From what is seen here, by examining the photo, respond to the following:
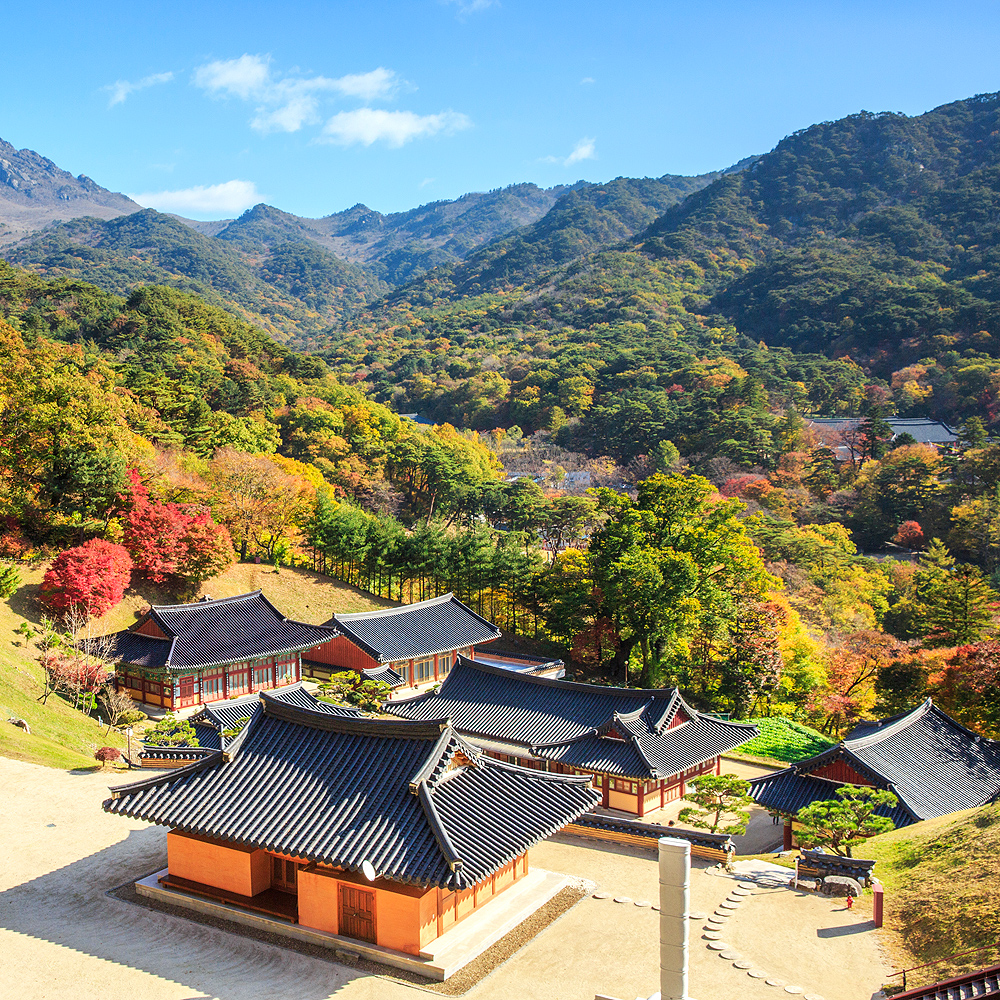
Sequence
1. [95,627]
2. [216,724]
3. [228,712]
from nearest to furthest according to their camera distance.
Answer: [216,724]
[228,712]
[95,627]

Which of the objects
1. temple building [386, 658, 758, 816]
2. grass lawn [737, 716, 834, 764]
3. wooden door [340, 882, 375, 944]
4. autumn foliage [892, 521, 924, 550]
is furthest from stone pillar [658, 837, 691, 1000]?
autumn foliage [892, 521, 924, 550]

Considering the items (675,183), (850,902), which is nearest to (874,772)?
(850,902)

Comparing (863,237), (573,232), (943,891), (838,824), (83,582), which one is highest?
(573,232)

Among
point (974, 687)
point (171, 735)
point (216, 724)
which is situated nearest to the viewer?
point (171, 735)

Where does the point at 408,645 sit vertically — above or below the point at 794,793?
above

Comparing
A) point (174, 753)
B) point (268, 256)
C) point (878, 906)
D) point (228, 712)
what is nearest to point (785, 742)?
point (878, 906)

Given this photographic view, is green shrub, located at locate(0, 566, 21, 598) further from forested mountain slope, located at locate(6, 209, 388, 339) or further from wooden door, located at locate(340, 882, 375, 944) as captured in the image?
forested mountain slope, located at locate(6, 209, 388, 339)

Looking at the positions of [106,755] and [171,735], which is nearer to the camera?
[106,755]

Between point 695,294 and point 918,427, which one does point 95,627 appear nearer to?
point 918,427
